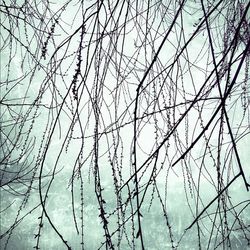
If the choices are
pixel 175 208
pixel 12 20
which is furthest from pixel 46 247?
pixel 12 20

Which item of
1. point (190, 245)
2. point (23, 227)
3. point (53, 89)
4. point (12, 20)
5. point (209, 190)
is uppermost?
point (209, 190)

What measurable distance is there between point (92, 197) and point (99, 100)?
5092cm

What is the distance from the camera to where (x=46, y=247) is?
141ft

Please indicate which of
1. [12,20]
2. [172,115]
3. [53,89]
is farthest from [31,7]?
[172,115]

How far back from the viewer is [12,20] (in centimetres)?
136

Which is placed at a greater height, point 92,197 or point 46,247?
point 92,197

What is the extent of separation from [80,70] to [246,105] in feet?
2.70

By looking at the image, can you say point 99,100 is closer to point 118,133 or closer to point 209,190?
point 118,133

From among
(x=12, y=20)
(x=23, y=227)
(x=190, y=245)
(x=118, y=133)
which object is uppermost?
(x=23, y=227)

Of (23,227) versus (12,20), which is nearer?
(12,20)

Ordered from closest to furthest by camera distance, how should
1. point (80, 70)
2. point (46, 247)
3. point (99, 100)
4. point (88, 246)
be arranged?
1. point (80, 70)
2. point (99, 100)
3. point (46, 247)
4. point (88, 246)

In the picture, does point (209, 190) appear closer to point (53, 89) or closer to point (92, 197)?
point (92, 197)

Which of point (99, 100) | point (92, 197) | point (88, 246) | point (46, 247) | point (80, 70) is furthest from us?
point (92, 197)

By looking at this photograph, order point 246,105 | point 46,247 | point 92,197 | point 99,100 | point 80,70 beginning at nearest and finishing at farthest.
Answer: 1. point 80,70
2. point 99,100
3. point 246,105
4. point 46,247
5. point 92,197
